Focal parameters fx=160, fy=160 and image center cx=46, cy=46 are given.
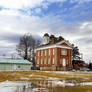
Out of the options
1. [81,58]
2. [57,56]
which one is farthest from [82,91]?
[81,58]

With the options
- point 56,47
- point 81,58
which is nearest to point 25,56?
point 56,47

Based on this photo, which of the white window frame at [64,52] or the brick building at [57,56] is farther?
the white window frame at [64,52]

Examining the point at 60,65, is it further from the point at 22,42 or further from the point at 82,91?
the point at 82,91

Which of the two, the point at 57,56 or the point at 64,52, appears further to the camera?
the point at 64,52

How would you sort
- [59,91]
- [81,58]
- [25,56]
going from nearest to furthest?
[59,91] → [25,56] → [81,58]

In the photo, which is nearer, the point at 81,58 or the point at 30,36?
the point at 30,36

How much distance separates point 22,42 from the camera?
237ft

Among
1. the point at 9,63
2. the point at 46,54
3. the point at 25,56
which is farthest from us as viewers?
the point at 25,56

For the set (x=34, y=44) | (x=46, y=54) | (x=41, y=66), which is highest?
(x=34, y=44)

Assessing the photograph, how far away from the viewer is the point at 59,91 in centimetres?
1138

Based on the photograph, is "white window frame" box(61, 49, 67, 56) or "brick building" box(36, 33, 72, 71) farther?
"white window frame" box(61, 49, 67, 56)

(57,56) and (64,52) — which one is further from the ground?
(64,52)

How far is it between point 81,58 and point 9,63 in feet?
137

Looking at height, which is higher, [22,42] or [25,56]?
[22,42]
